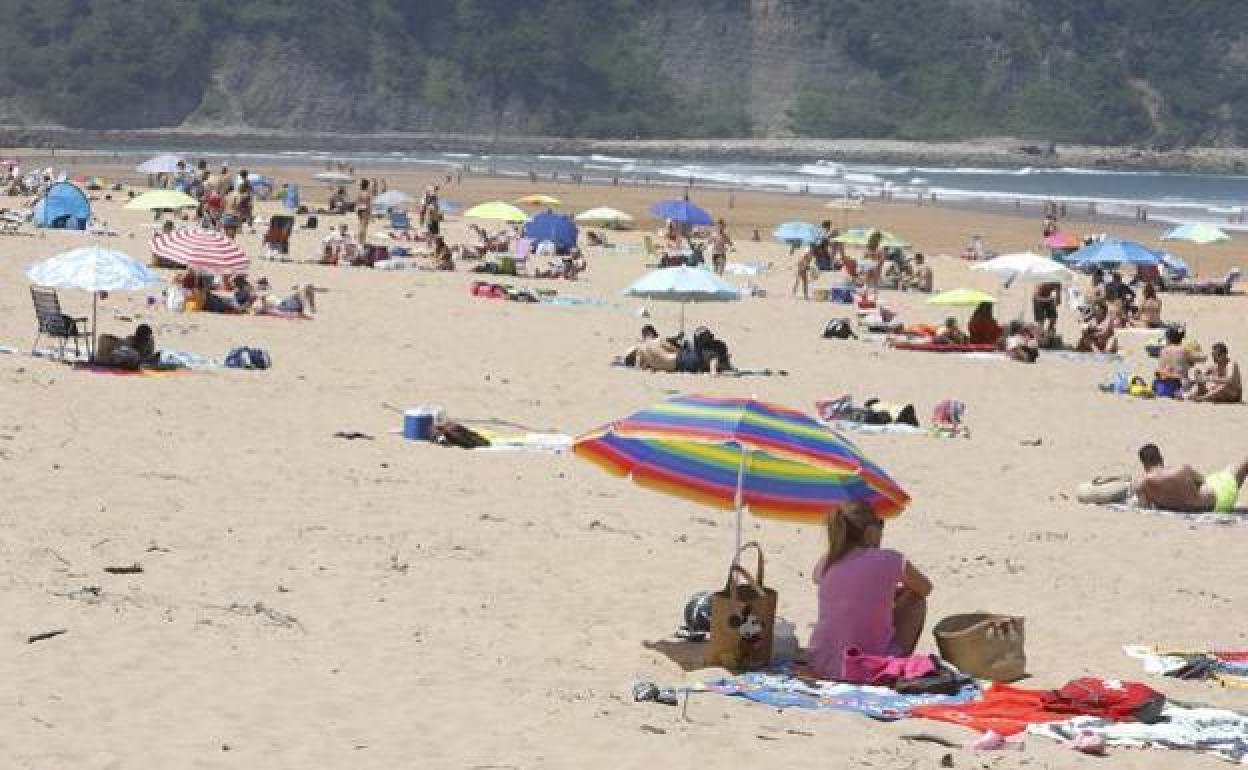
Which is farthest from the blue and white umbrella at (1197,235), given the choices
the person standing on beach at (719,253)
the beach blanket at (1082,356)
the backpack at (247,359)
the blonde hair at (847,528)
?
the blonde hair at (847,528)

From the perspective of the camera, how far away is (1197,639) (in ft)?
31.4

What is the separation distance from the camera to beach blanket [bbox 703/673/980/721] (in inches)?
309

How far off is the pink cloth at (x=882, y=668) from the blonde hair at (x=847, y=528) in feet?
1.34

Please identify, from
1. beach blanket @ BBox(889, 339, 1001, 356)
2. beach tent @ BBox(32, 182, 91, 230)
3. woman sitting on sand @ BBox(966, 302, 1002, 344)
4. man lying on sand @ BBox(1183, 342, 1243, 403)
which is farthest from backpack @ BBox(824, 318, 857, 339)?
beach tent @ BBox(32, 182, 91, 230)

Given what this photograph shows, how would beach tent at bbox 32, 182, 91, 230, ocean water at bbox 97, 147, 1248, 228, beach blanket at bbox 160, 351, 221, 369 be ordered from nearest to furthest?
beach blanket at bbox 160, 351, 221, 369, beach tent at bbox 32, 182, 91, 230, ocean water at bbox 97, 147, 1248, 228

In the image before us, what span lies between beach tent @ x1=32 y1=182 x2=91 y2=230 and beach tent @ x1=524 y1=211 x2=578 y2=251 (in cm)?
706

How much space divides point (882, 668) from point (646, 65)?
141 metres

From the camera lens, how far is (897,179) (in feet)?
338

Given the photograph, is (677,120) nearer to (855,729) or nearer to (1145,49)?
(1145,49)

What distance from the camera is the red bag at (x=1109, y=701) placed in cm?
774

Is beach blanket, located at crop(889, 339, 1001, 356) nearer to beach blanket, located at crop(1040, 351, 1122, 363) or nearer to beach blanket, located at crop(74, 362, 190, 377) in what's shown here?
beach blanket, located at crop(1040, 351, 1122, 363)

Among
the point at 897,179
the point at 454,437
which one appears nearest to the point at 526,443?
the point at 454,437

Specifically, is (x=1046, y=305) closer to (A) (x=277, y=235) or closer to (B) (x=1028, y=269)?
(B) (x=1028, y=269)

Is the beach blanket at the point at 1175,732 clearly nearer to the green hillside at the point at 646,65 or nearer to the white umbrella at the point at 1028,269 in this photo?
the white umbrella at the point at 1028,269
